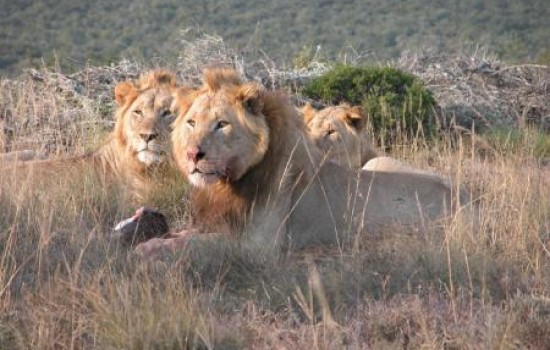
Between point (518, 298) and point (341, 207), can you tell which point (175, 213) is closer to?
point (341, 207)

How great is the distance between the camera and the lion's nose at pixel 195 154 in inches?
248

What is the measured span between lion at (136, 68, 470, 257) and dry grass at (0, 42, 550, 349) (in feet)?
1.01

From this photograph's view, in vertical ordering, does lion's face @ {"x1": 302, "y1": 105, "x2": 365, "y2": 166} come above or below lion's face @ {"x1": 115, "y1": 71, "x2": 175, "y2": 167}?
below

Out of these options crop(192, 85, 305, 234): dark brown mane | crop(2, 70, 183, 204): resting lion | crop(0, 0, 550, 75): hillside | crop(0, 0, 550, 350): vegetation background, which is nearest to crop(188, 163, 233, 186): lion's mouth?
crop(192, 85, 305, 234): dark brown mane

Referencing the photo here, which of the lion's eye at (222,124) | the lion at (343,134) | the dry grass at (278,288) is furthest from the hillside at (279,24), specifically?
the dry grass at (278,288)

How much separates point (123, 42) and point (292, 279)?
28763mm

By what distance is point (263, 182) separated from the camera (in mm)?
6605

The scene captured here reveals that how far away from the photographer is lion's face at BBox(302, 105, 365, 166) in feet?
30.9

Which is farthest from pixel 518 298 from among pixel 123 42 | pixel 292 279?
pixel 123 42

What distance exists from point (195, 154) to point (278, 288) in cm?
127

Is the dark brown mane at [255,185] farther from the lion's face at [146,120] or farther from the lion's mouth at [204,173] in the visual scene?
the lion's face at [146,120]

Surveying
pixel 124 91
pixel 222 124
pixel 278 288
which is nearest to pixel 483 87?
pixel 124 91

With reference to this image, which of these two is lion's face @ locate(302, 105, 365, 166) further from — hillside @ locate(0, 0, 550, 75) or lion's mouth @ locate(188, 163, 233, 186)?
hillside @ locate(0, 0, 550, 75)

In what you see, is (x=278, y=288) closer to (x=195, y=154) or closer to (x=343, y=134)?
(x=195, y=154)
